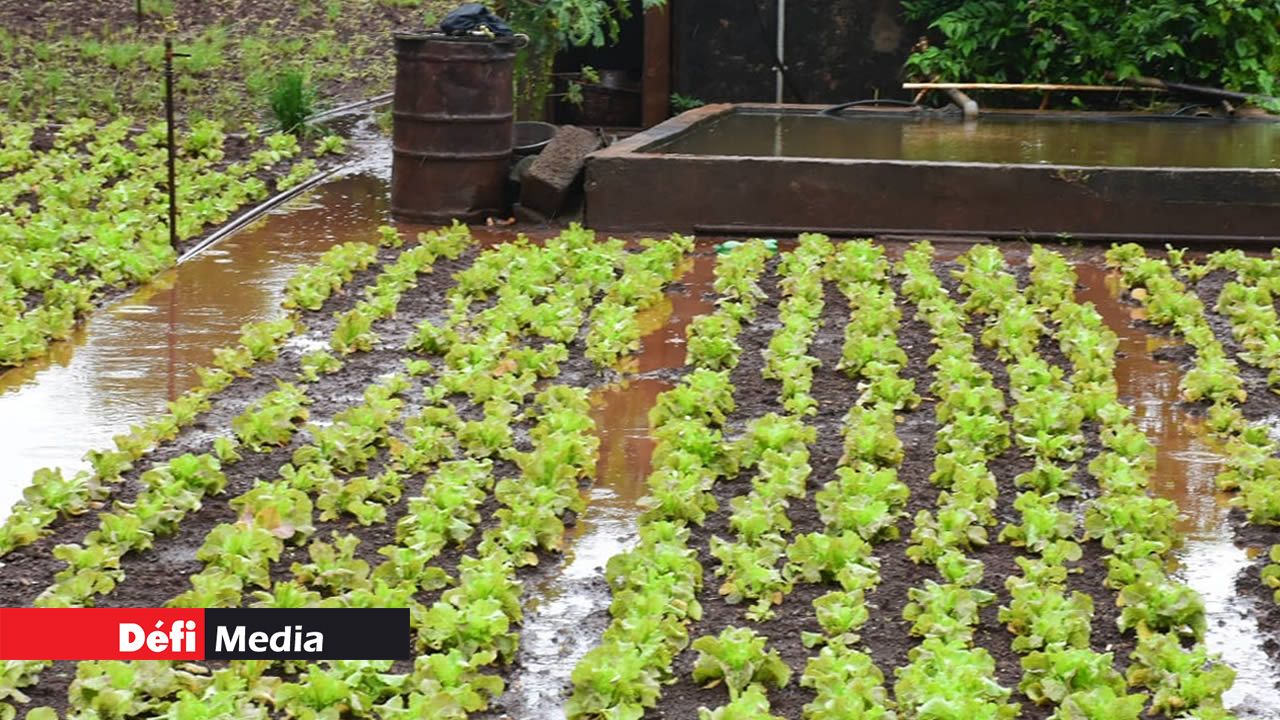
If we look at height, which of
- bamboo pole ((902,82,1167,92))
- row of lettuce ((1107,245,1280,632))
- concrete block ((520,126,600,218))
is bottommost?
row of lettuce ((1107,245,1280,632))

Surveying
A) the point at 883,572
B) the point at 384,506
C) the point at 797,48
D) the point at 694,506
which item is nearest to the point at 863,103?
the point at 797,48

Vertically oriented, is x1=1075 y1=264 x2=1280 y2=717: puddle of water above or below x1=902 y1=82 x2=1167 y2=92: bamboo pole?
below

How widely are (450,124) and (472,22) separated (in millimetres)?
685

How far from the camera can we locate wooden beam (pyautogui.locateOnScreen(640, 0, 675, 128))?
15.2 meters

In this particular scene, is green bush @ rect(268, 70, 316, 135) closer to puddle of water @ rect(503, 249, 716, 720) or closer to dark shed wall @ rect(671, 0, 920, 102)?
dark shed wall @ rect(671, 0, 920, 102)

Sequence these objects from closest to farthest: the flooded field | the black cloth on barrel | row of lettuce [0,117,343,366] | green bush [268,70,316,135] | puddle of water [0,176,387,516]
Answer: the flooded field
puddle of water [0,176,387,516]
row of lettuce [0,117,343,366]
the black cloth on barrel
green bush [268,70,316,135]

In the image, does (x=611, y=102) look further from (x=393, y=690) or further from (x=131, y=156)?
(x=393, y=690)

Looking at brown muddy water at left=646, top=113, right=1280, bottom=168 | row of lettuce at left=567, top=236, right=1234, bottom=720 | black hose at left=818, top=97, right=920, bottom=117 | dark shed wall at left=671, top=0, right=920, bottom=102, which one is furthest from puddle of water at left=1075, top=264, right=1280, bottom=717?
dark shed wall at left=671, top=0, right=920, bottom=102

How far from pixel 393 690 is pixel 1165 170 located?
7.39m

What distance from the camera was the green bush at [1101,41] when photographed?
47.6 ft

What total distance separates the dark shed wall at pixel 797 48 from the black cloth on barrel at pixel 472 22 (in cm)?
362

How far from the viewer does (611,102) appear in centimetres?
1556

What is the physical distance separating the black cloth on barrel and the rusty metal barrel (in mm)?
142

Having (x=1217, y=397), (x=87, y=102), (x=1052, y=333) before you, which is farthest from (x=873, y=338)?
(x=87, y=102)
